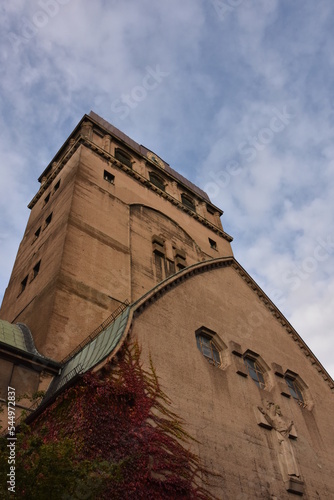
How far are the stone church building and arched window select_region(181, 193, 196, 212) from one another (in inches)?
237

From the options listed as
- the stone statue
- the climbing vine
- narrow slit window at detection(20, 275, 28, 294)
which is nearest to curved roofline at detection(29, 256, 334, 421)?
the climbing vine

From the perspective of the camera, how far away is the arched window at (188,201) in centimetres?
4009

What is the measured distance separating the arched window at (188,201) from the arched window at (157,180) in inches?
97.7

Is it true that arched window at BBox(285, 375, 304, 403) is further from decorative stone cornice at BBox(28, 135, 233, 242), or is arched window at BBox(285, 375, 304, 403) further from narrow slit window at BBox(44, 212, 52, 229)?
decorative stone cornice at BBox(28, 135, 233, 242)

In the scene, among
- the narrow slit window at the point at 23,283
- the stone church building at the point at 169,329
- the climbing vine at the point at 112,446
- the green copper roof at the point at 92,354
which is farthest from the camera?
the narrow slit window at the point at 23,283

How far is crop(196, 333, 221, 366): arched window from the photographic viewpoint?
1822 cm

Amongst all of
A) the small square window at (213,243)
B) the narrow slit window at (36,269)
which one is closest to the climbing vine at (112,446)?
the narrow slit window at (36,269)

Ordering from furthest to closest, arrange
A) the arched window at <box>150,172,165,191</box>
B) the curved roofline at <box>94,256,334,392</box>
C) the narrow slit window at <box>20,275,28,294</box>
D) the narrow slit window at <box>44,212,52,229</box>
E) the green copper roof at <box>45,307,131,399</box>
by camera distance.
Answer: the arched window at <box>150,172,165,191</box>
the narrow slit window at <box>44,212,52,229</box>
the narrow slit window at <box>20,275,28,294</box>
the curved roofline at <box>94,256,334,392</box>
the green copper roof at <box>45,307,131,399</box>

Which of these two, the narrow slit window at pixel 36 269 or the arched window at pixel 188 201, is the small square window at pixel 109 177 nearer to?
the narrow slit window at pixel 36 269

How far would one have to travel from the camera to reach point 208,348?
1875 cm

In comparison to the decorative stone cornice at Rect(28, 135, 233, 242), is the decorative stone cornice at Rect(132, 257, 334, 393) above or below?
below

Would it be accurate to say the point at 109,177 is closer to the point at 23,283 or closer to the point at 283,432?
the point at 23,283

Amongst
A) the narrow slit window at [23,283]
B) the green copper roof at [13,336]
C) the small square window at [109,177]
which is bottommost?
the green copper roof at [13,336]

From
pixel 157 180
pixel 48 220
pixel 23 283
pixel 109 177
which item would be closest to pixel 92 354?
pixel 23 283
